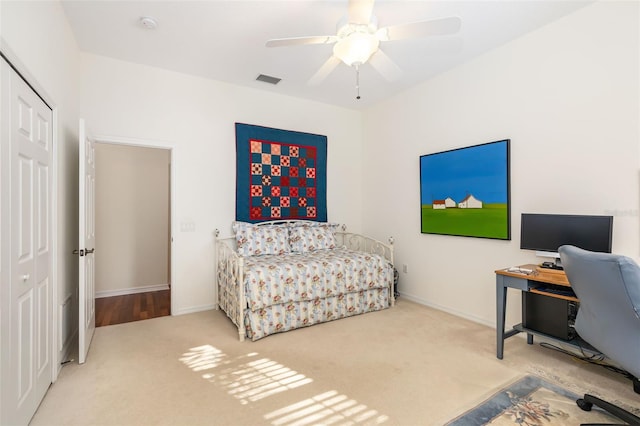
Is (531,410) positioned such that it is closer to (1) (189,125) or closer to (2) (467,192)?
(2) (467,192)

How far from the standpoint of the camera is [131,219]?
4559 mm

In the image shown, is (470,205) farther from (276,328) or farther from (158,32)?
(158,32)

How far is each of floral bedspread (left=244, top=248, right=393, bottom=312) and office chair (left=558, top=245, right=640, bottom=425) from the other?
Answer: 6.86ft

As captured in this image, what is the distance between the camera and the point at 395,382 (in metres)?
2.22

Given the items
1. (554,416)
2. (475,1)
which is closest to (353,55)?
(475,1)

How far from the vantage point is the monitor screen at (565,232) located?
2.26 m

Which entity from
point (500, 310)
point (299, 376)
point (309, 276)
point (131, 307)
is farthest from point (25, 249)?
point (500, 310)

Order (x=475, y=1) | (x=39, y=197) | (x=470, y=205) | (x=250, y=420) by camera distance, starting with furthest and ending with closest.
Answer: (x=470, y=205) < (x=475, y=1) < (x=39, y=197) < (x=250, y=420)

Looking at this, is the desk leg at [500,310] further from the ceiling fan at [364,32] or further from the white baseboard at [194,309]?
the white baseboard at [194,309]

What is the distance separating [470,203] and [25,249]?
12.1 ft

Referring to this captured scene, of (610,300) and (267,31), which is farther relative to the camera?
(267,31)

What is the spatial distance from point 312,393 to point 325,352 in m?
0.61

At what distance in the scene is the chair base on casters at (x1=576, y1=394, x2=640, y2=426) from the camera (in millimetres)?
1638

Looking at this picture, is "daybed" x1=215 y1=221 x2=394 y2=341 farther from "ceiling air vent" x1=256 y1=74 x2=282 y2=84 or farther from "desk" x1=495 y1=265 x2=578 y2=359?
"ceiling air vent" x1=256 y1=74 x2=282 y2=84
